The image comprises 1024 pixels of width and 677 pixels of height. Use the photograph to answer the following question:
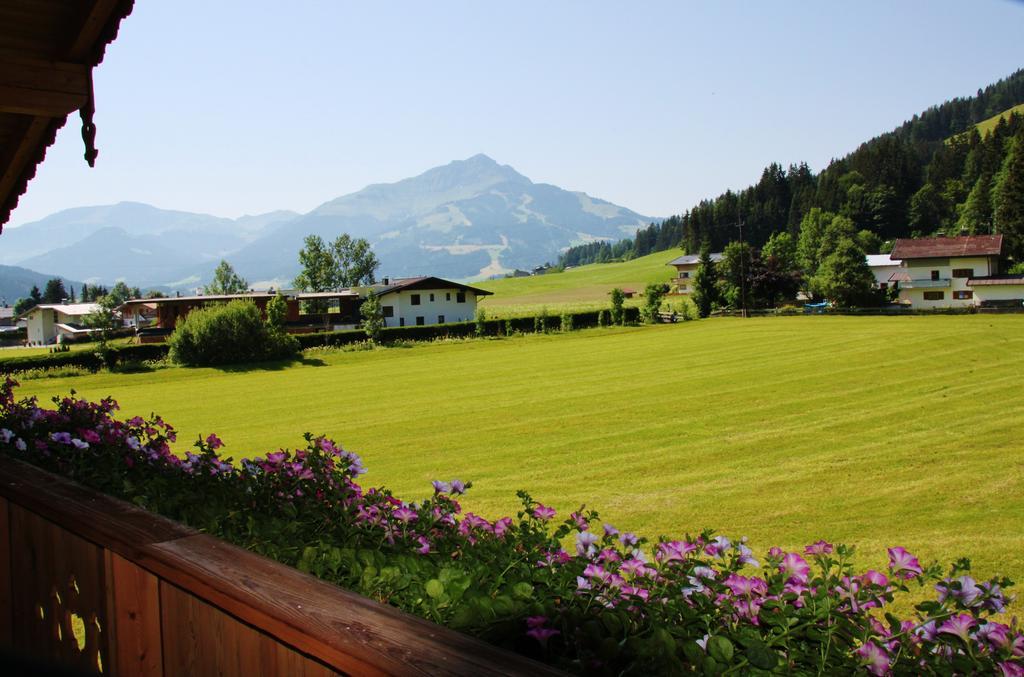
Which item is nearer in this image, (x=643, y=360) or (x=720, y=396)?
(x=720, y=396)

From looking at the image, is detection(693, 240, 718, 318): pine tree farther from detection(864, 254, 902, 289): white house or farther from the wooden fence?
the wooden fence

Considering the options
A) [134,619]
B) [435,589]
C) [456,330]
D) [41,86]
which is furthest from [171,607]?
[456,330]

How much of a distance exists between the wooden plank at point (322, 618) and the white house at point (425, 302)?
6008 centimetres

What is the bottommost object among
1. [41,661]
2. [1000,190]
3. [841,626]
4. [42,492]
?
[841,626]

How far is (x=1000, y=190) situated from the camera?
279 ft

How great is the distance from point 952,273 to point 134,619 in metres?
86.6

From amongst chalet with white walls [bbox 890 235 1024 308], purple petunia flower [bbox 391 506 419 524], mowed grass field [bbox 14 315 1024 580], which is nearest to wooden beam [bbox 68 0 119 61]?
purple petunia flower [bbox 391 506 419 524]

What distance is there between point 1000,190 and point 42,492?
101478 millimetres

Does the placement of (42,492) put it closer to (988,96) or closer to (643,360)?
(643,360)

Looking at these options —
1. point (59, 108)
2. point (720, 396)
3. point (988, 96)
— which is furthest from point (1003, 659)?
point (988, 96)

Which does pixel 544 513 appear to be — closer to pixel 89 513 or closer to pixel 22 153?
pixel 89 513

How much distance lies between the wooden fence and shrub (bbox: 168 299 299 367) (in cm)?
4097

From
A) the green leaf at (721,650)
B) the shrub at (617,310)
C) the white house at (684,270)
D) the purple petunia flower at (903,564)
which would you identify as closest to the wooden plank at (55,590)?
the green leaf at (721,650)

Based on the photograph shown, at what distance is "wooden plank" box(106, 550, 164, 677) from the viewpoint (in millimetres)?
1987
